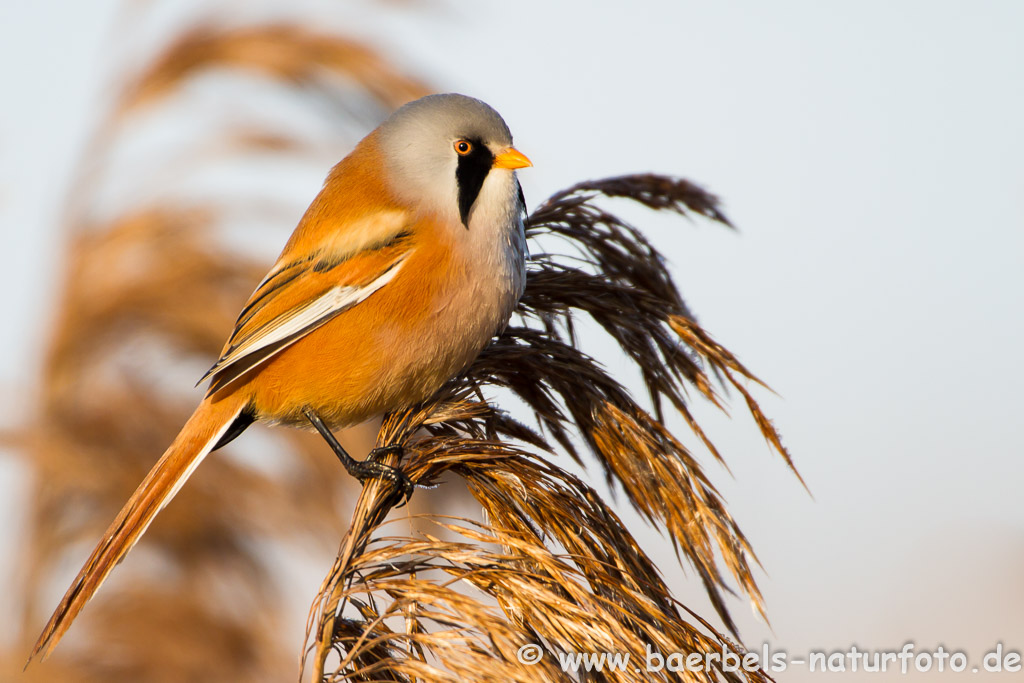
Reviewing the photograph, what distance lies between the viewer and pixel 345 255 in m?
2.76

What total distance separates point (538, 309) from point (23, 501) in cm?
326

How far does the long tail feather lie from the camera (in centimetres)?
238

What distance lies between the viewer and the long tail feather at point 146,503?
238 cm

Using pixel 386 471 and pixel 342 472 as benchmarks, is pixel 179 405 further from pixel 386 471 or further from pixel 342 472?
pixel 386 471

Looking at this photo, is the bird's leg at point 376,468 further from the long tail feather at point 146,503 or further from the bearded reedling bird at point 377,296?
the long tail feather at point 146,503

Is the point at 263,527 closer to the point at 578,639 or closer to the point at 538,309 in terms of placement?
the point at 538,309

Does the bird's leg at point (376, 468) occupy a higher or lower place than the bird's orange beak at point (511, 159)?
lower

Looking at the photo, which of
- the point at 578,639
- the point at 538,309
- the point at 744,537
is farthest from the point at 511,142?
the point at 578,639
